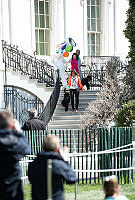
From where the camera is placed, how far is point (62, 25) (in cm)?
2186

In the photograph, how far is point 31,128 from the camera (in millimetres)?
10750

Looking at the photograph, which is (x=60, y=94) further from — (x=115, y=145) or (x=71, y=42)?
(x=115, y=145)

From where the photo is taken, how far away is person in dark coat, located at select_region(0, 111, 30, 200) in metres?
5.30

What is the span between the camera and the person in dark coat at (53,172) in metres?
5.35

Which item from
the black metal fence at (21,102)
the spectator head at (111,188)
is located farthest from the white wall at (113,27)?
the spectator head at (111,188)

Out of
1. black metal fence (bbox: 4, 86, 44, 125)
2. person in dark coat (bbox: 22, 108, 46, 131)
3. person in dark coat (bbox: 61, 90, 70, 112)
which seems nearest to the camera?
person in dark coat (bbox: 22, 108, 46, 131)

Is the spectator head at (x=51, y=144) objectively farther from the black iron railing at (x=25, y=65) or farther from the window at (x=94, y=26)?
the window at (x=94, y=26)

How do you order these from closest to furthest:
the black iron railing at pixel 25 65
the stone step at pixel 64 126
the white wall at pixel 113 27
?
the stone step at pixel 64 126, the black iron railing at pixel 25 65, the white wall at pixel 113 27

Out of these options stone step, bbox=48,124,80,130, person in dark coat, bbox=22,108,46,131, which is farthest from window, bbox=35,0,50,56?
person in dark coat, bbox=22,108,46,131

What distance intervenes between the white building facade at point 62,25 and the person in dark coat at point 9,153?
37.6 feet

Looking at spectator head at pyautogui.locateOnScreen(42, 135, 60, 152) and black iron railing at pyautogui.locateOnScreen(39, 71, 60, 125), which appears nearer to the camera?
spectator head at pyautogui.locateOnScreen(42, 135, 60, 152)

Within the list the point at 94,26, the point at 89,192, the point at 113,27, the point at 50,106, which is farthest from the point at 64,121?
the point at 113,27

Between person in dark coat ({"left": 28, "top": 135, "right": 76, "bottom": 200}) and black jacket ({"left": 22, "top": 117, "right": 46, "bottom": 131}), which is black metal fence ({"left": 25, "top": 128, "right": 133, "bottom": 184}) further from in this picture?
person in dark coat ({"left": 28, "top": 135, "right": 76, "bottom": 200})

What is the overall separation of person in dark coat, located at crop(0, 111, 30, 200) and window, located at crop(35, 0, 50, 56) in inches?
641
